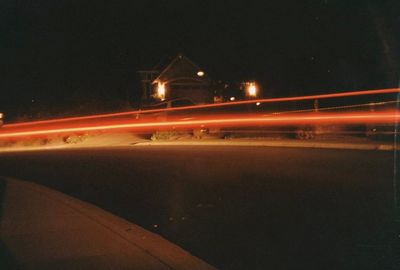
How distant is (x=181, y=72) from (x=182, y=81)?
36.3 inches

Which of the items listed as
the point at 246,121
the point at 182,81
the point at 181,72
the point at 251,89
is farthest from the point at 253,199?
the point at 181,72

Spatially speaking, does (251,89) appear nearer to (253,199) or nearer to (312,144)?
(312,144)

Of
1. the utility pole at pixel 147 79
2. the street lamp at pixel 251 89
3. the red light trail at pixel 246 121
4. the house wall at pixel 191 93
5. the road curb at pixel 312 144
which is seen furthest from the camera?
the utility pole at pixel 147 79

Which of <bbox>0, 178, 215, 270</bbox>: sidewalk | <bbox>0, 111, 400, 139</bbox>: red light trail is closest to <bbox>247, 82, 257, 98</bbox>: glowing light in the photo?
<bbox>0, 111, 400, 139</bbox>: red light trail

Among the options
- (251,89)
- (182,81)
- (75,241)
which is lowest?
(75,241)

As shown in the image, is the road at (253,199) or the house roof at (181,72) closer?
the road at (253,199)

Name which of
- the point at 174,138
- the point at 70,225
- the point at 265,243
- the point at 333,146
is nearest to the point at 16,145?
the point at 174,138

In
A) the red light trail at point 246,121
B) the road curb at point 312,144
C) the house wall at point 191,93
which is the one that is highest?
the house wall at point 191,93

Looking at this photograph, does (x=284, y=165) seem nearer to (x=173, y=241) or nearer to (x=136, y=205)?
(x=136, y=205)

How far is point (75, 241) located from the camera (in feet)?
28.8

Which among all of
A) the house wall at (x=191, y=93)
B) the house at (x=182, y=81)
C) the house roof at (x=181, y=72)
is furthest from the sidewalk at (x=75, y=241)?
the house roof at (x=181, y=72)

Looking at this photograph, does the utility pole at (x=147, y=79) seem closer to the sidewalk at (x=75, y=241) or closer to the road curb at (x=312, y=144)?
the road curb at (x=312, y=144)

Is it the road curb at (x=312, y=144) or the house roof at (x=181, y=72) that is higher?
the house roof at (x=181, y=72)

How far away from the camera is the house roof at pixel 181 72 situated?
58.7 metres
